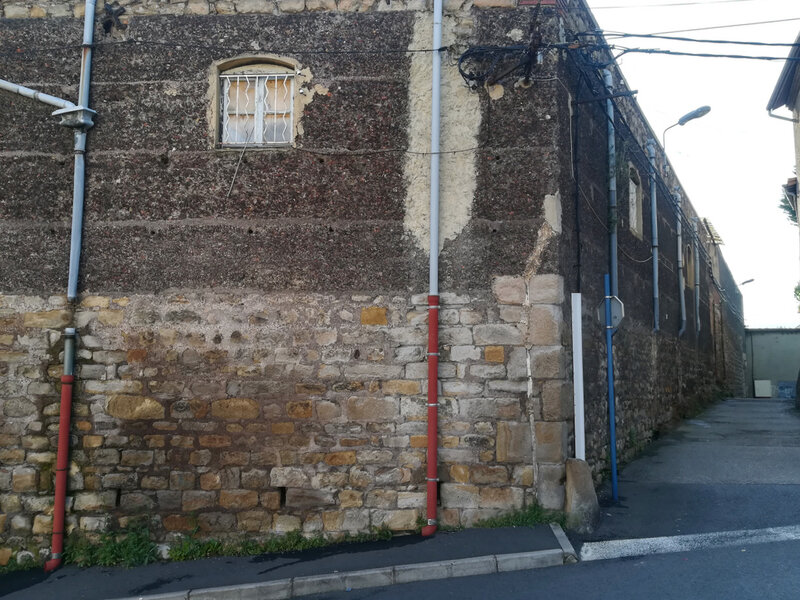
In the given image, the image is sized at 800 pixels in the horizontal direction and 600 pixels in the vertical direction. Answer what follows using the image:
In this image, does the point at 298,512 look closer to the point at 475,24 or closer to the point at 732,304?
the point at 475,24

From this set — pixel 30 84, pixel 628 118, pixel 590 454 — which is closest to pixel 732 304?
pixel 628 118

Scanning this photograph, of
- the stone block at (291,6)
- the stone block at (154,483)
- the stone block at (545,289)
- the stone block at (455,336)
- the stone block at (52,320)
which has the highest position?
the stone block at (291,6)

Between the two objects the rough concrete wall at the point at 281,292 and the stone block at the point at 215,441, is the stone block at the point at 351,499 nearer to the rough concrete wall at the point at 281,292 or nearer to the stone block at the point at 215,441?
the rough concrete wall at the point at 281,292

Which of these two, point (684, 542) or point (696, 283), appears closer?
point (684, 542)

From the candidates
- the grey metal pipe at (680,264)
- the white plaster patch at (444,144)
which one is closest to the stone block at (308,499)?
the white plaster patch at (444,144)

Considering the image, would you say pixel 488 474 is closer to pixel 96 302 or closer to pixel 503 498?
pixel 503 498

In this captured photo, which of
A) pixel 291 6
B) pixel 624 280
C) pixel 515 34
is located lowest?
pixel 624 280

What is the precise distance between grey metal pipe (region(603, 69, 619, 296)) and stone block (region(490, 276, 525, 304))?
2.43m

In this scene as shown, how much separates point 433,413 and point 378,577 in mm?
1460

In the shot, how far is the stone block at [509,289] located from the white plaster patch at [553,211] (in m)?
0.58

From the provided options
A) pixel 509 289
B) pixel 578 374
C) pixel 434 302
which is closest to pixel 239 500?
pixel 434 302

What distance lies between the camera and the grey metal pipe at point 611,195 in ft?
27.6

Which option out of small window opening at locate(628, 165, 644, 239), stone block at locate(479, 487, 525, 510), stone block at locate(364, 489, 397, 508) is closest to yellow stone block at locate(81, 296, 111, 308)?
stone block at locate(364, 489, 397, 508)

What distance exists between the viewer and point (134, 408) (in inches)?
253
